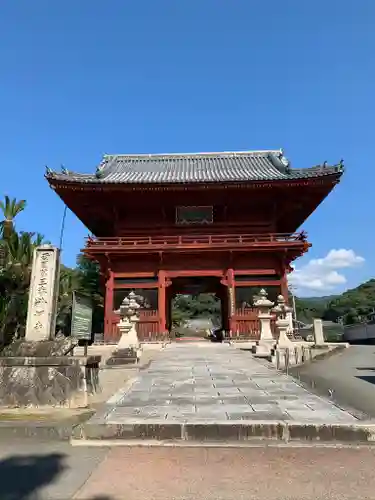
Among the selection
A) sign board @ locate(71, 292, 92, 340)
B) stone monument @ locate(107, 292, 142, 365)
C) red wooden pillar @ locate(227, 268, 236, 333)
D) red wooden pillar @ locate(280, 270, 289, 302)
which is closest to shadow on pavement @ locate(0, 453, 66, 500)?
sign board @ locate(71, 292, 92, 340)

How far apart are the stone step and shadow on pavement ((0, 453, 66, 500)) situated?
63 cm

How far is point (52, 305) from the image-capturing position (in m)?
6.88

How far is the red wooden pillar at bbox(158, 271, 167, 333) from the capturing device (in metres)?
19.1

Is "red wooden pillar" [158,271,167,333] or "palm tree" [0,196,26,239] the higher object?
"palm tree" [0,196,26,239]

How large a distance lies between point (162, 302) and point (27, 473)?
16143 mm

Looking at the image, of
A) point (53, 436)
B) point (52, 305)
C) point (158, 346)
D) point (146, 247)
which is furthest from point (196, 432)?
point (146, 247)

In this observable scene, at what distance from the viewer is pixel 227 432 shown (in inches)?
170

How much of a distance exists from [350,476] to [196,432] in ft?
5.63

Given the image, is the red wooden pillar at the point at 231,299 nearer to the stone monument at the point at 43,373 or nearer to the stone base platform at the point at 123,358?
the stone base platform at the point at 123,358

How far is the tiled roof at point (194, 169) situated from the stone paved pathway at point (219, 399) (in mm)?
13565

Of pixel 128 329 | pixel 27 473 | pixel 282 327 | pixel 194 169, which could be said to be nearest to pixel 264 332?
pixel 282 327

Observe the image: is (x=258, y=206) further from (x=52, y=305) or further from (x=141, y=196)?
(x=52, y=305)

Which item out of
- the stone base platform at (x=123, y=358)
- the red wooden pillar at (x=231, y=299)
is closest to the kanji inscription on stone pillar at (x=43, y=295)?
the stone base platform at (x=123, y=358)

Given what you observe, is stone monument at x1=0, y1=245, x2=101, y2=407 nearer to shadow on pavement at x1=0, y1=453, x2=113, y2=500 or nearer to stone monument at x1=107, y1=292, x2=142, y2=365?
shadow on pavement at x1=0, y1=453, x2=113, y2=500
